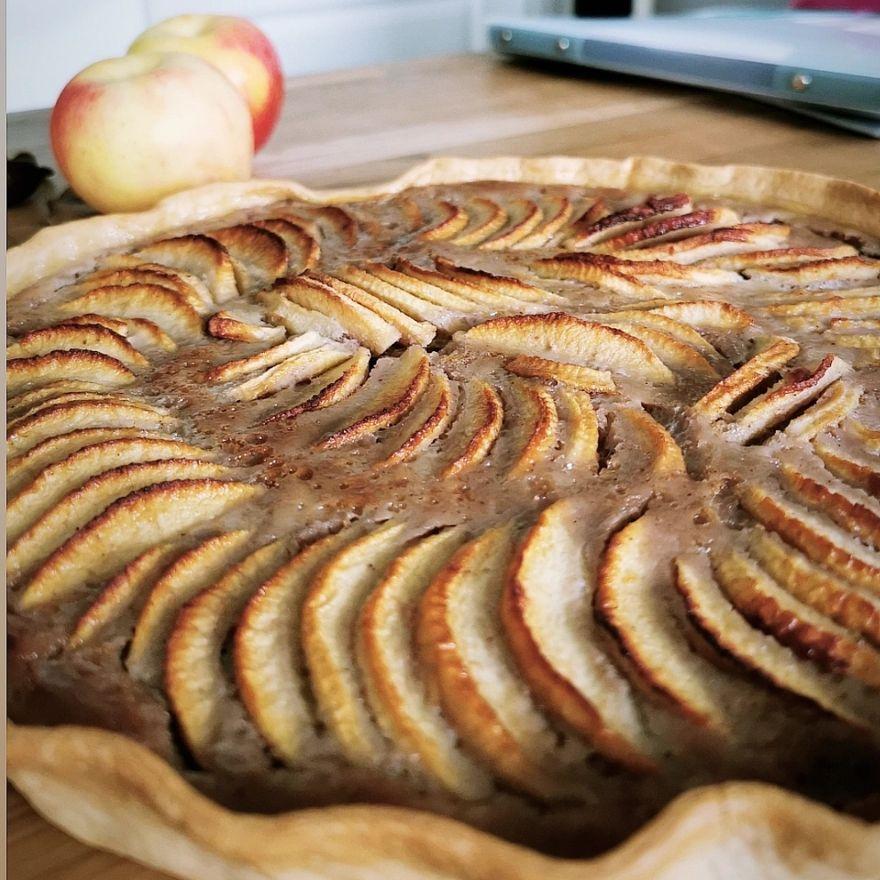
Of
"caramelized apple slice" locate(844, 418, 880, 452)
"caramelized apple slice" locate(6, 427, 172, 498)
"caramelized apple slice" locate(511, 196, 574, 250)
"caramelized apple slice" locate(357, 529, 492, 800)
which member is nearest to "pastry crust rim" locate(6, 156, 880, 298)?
"caramelized apple slice" locate(511, 196, 574, 250)

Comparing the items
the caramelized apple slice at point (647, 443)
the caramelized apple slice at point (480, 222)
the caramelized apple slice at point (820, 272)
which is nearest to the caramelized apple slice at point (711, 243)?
the caramelized apple slice at point (820, 272)

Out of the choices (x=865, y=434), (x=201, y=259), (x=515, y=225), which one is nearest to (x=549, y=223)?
(x=515, y=225)

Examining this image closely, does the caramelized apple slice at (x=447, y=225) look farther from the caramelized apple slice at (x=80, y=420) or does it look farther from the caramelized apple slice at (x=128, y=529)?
the caramelized apple slice at (x=128, y=529)

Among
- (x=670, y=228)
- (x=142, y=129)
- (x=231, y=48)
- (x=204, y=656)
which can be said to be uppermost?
(x=231, y=48)

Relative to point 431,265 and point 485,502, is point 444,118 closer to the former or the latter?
point 431,265

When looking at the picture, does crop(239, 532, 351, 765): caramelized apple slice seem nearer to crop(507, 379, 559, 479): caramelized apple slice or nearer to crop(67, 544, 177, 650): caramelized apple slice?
crop(67, 544, 177, 650): caramelized apple slice

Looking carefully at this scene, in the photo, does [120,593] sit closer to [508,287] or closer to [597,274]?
[508,287]
